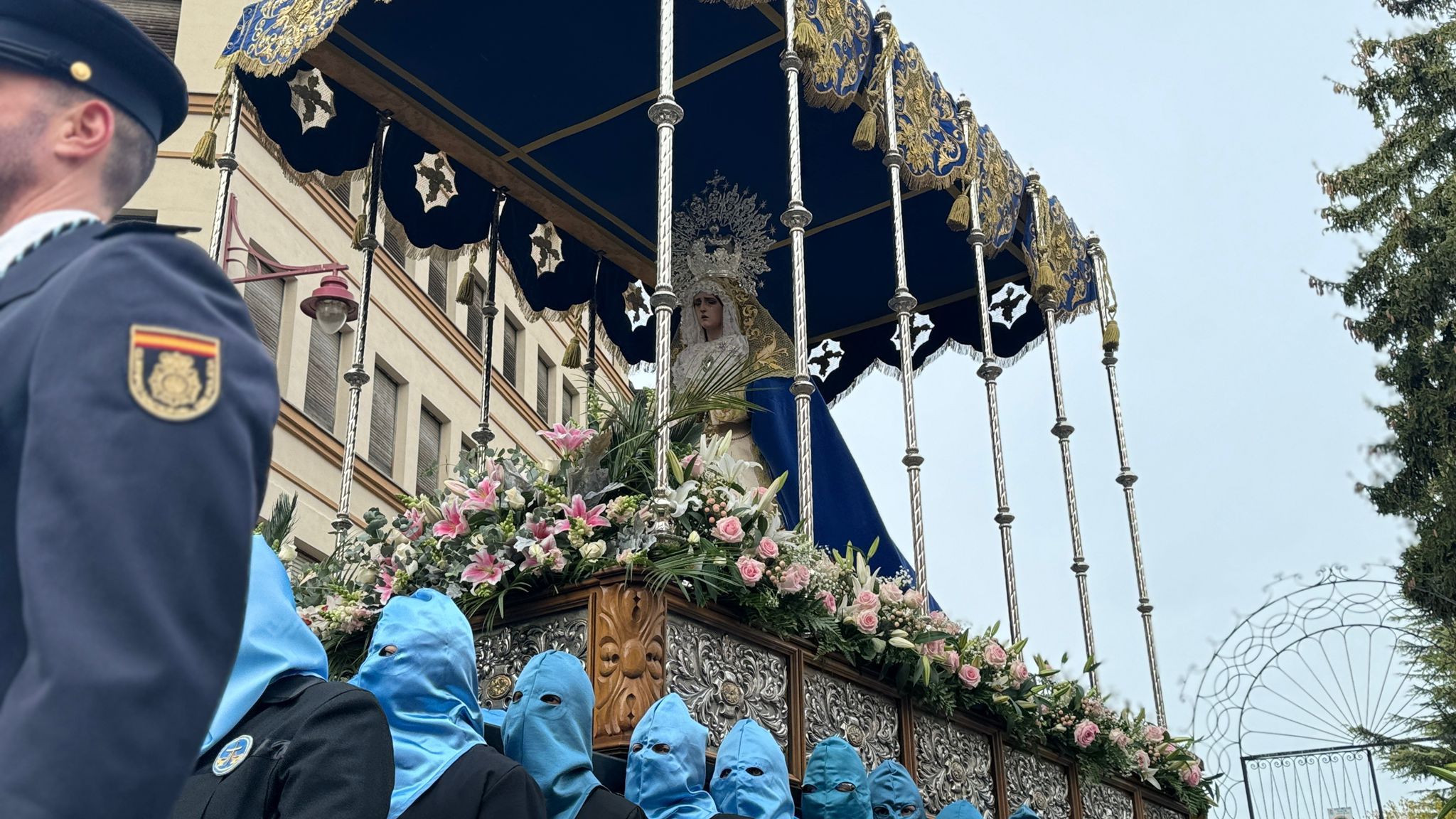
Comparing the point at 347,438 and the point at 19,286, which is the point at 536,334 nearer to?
the point at 347,438

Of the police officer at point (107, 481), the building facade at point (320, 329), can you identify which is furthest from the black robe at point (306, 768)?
the building facade at point (320, 329)

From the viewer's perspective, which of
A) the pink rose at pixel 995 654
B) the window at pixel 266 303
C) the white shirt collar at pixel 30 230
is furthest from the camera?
the window at pixel 266 303

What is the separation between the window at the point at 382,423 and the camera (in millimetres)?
19531

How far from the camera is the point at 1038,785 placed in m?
6.94

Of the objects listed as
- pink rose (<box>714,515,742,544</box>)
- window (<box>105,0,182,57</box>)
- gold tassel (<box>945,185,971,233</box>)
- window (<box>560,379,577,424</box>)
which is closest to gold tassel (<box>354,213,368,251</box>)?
gold tassel (<box>945,185,971,233</box>)

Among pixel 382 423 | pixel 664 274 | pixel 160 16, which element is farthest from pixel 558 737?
pixel 160 16

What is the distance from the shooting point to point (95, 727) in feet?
3.84

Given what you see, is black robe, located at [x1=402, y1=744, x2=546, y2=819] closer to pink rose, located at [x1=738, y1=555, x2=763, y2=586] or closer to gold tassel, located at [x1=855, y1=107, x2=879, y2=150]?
pink rose, located at [x1=738, y1=555, x2=763, y2=586]

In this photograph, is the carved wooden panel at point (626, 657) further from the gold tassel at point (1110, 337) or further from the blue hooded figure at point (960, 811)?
the gold tassel at point (1110, 337)

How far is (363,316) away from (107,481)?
6922mm

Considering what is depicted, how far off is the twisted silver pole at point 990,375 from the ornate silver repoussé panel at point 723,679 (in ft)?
9.83

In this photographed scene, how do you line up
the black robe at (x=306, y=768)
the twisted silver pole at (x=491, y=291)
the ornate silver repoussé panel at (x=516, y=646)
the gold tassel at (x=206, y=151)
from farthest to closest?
the twisted silver pole at (x=491, y=291), the gold tassel at (x=206, y=151), the ornate silver repoussé panel at (x=516, y=646), the black robe at (x=306, y=768)

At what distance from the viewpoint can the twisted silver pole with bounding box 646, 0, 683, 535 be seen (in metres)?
5.10

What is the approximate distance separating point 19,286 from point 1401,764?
2501 centimetres
